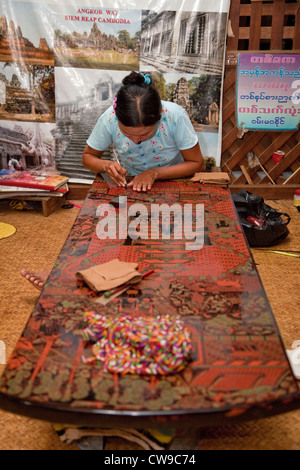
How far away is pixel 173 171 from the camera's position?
8.23 ft

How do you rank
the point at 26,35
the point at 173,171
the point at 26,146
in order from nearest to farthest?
the point at 173,171 < the point at 26,35 < the point at 26,146

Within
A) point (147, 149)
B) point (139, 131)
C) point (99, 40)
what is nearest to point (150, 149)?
point (147, 149)

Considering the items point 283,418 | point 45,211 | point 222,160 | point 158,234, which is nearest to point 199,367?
point 283,418

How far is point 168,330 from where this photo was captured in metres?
1.26

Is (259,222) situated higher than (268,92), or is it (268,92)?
(268,92)

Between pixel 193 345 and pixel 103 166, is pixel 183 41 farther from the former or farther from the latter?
pixel 193 345

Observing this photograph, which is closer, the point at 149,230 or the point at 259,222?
the point at 149,230

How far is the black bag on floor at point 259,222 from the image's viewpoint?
2.86 meters

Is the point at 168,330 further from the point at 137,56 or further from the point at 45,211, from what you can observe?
the point at 137,56

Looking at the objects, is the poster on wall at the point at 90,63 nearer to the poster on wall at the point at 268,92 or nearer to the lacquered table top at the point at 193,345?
the poster on wall at the point at 268,92

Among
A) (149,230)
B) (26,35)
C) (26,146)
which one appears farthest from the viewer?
(26,146)

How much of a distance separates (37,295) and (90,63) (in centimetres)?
185

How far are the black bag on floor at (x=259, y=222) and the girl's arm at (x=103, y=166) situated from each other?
0.91 m

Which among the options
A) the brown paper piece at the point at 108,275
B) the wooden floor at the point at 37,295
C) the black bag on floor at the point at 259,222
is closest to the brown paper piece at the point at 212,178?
the black bag on floor at the point at 259,222
